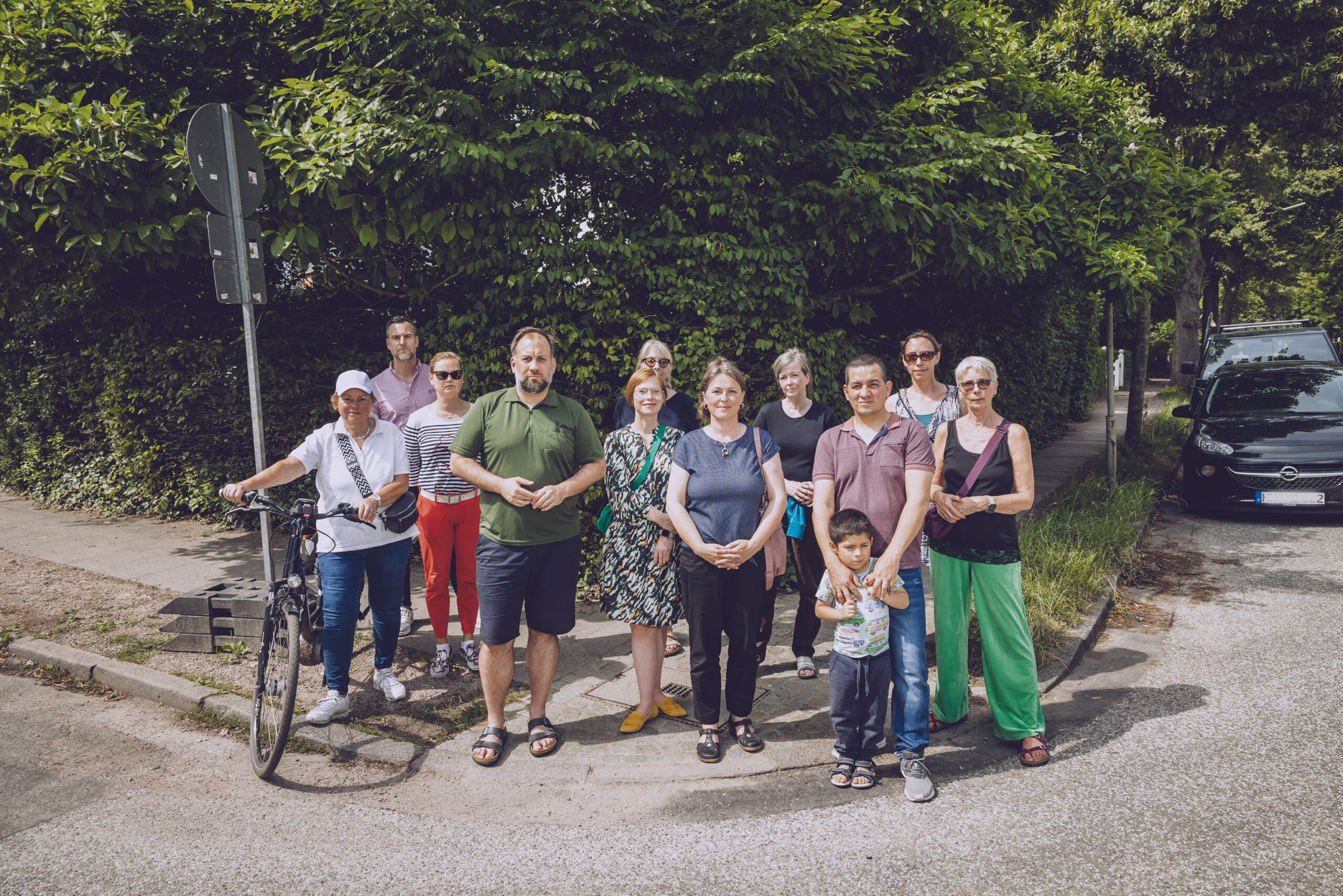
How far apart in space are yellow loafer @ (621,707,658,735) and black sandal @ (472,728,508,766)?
1.99ft

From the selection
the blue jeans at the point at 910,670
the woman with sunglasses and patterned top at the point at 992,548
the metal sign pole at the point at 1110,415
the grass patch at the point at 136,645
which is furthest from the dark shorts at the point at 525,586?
the metal sign pole at the point at 1110,415

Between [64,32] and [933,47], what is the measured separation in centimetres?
748

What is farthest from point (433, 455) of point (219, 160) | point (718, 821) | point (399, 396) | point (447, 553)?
point (718, 821)

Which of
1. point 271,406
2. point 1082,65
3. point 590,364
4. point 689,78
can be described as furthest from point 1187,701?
point 1082,65

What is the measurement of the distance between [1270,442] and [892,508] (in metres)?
7.63

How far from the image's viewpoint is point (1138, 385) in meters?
13.1

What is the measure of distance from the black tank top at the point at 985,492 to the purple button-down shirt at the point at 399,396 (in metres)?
3.51

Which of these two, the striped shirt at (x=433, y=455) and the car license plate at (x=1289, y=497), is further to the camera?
the car license plate at (x=1289, y=497)

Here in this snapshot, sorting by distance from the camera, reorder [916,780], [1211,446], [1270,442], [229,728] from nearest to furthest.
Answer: [916,780]
[229,728]
[1270,442]
[1211,446]

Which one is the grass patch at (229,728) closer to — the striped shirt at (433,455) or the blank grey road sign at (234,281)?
the striped shirt at (433,455)

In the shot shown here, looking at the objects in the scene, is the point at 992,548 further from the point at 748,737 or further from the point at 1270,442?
the point at 1270,442

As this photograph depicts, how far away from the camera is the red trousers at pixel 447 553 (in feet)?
16.5

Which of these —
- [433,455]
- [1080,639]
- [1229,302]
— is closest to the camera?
[433,455]

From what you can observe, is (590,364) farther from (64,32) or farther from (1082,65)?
(1082,65)
